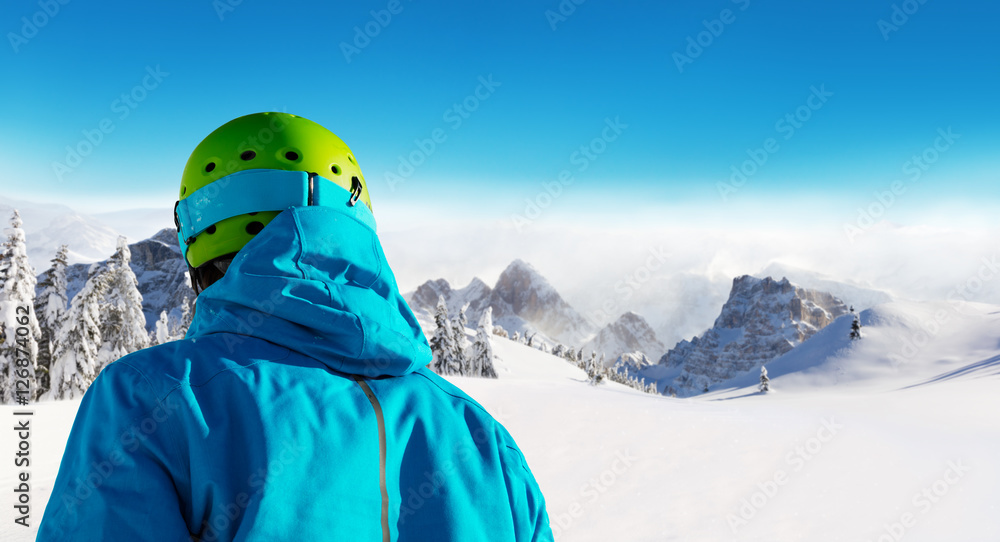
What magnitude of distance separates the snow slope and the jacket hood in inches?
275

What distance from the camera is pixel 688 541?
7.59 m

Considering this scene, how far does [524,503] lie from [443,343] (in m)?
41.7

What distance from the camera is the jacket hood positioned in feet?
5.26

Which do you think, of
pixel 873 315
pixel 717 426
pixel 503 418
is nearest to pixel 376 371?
pixel 503 418

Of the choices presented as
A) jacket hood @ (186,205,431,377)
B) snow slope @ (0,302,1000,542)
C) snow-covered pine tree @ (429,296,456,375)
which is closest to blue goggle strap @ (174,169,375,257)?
jacket hood @ (186,205,431,377)

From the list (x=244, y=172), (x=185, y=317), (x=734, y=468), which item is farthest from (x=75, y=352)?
(x=244, y=172)

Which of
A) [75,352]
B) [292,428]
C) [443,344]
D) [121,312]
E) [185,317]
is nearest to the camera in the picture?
[292,428]

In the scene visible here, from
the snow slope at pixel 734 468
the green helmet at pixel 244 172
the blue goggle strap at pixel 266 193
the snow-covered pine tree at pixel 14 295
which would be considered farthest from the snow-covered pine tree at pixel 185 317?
the blue goggle strap at pixel 266 193

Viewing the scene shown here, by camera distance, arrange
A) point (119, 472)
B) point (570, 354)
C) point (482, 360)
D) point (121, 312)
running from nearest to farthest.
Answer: point (119, 472) → point (121, 312) → point (482, 360) → point (570, 354)

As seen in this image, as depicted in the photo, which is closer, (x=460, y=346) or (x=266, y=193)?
(x=266, y=193)

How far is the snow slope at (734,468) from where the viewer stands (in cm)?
818

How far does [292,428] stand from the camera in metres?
1.47

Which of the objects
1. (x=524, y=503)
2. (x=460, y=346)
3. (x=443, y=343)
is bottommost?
(x=524, y=503)

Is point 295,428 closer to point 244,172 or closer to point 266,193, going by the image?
point 266,193
